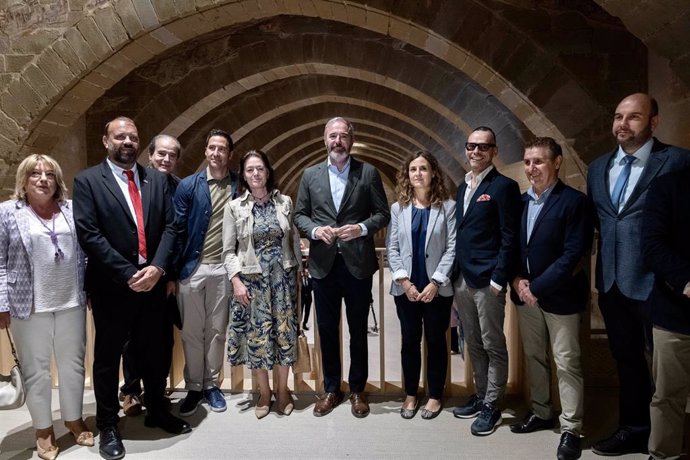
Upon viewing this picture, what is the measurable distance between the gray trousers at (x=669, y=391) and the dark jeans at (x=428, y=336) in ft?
3.60

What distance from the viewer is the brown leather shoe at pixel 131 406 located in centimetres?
312

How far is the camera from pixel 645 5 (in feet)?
9.30

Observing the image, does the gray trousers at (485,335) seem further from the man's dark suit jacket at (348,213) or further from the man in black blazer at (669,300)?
the man in black blazer at (669,300)

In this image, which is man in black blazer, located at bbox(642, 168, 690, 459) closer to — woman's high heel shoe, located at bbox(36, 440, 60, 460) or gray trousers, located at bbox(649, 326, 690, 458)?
Answer: gray trousers, located at bbox(649, 326, 690, 458)

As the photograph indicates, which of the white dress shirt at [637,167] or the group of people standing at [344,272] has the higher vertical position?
the white dress shirt at [637,167]

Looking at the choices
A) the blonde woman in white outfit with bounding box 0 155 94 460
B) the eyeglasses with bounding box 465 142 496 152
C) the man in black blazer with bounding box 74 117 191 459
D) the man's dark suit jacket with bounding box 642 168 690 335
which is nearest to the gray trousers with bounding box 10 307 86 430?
the blonde woman in white outfit with bounding box 0 155 94 460

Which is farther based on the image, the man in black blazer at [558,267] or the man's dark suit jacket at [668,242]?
the man in black blazer at [558,267]

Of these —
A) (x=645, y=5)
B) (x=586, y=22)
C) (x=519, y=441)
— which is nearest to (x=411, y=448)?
(x=519, y=441)

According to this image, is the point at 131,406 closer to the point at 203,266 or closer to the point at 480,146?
the point at 203,266

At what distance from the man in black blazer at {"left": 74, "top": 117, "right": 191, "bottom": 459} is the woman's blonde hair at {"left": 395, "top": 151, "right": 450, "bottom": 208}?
140cm

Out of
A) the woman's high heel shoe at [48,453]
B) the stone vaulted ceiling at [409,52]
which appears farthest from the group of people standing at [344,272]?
the stone vaulted ceiling at [409,52]

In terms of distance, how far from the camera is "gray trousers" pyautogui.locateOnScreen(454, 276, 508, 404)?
2787 mm

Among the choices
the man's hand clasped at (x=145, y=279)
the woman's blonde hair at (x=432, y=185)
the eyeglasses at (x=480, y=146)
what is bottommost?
the man's hand clasped at (x=145, y=279)

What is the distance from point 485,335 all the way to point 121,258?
207cm
